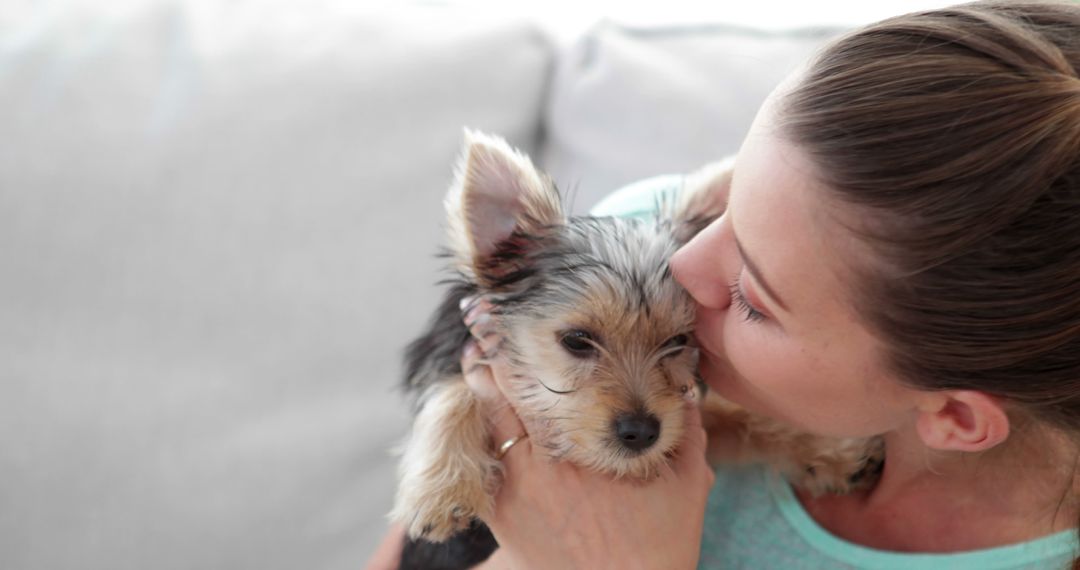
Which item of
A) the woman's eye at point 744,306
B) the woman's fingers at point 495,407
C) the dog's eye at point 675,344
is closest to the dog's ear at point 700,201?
the dog's eye at point 675,344

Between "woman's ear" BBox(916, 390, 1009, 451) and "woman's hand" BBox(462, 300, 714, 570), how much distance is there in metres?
0.40

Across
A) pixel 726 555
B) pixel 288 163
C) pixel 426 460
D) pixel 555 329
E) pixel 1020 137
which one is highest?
pixel 288 163

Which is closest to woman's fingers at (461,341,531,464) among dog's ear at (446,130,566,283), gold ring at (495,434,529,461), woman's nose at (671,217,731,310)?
gold ring at (495,434,529,461)

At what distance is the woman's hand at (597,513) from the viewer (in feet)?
5.31

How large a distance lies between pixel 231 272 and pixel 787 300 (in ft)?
5.09

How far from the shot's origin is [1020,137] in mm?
1167

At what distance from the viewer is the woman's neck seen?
1.59m

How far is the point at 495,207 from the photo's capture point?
67.9 inches

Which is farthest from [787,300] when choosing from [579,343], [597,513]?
[597,513]

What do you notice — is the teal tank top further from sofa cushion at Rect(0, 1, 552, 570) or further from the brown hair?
sofa cushion at Rect(0, 1, 552, 570)

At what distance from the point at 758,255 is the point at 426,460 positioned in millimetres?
727

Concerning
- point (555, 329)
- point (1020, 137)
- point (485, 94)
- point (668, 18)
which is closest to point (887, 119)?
point (1020, 137)

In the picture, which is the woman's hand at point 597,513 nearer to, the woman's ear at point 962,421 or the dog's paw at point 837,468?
the dog's paw at point 837,468

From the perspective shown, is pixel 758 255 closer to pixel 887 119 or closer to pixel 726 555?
pixel 887 119
